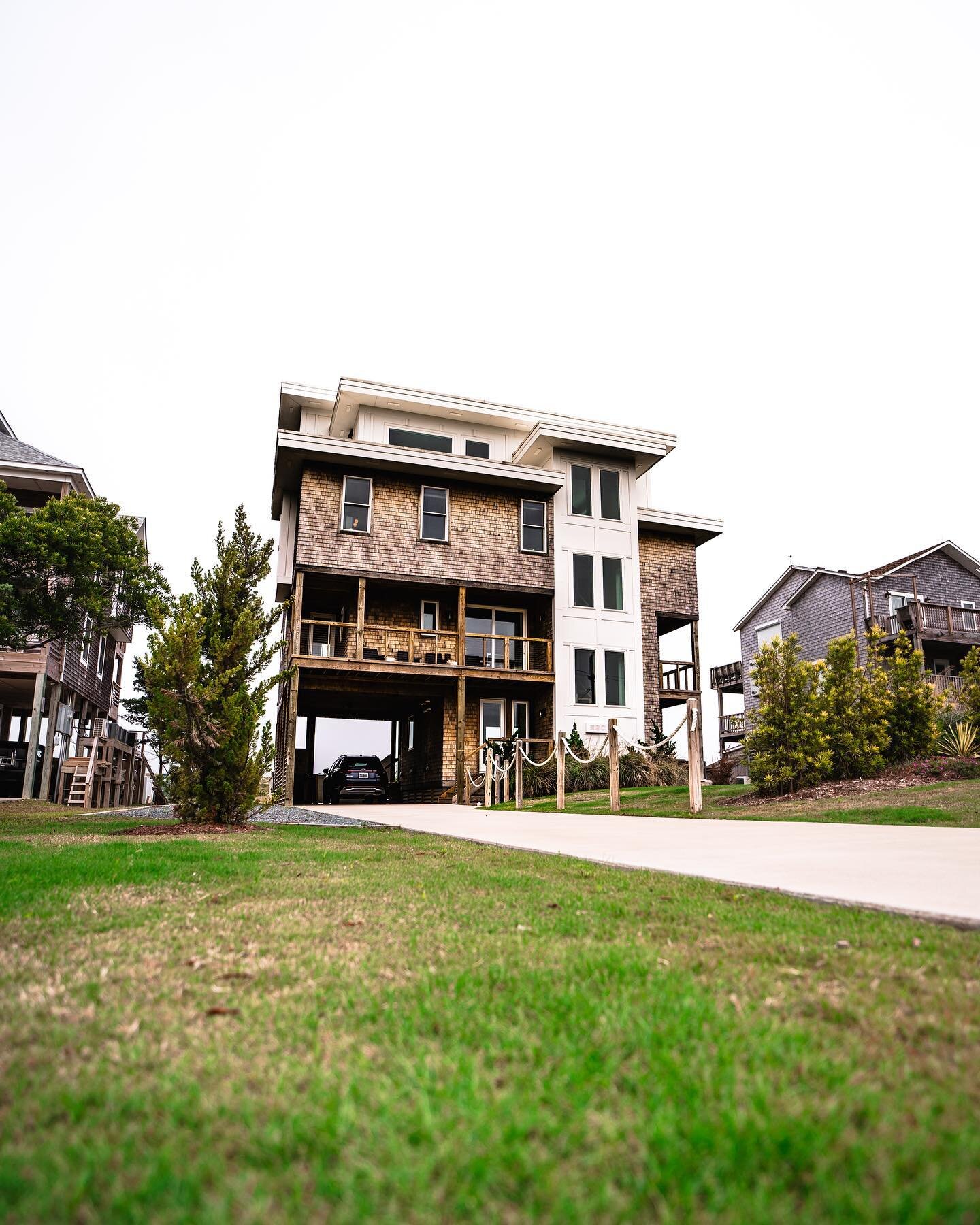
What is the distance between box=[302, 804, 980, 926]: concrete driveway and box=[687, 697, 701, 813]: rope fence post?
3.76 ft

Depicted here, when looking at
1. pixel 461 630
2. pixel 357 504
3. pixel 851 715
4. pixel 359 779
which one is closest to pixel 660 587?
pixel 461 630

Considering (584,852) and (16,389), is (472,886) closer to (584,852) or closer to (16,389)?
(584,852)

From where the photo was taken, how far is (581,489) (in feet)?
74.8

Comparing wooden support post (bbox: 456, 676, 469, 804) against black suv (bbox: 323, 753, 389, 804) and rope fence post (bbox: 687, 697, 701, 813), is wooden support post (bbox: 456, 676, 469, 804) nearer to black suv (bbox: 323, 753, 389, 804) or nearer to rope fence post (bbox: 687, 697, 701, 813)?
black suv (bbox: 323, 753, 389, 804)

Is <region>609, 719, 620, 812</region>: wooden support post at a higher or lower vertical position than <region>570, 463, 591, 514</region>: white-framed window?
lower

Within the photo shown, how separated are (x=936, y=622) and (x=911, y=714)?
18.0 m

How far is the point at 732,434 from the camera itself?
107 ft

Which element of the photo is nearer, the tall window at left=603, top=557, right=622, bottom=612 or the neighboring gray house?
the tall window at left=603, top=557, right=622, bottom=612

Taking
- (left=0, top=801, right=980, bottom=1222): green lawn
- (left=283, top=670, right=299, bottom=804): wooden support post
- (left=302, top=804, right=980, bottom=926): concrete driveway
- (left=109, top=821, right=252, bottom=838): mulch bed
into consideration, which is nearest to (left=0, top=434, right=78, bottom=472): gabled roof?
(left=283, top=670, right=299, bottom=804): wooden support post

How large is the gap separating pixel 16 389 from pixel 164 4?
657 inches

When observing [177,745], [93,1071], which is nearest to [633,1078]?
[93,1071]

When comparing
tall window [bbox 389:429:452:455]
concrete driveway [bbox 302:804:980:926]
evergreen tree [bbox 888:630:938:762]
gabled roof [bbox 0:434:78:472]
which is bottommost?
concrete driveway [bbox 302:804:980:926]

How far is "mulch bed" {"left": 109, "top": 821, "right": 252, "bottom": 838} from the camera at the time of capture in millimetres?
8758

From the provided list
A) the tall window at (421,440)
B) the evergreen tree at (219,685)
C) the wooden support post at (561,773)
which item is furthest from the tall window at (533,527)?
the evergreen tree at (219,685)
